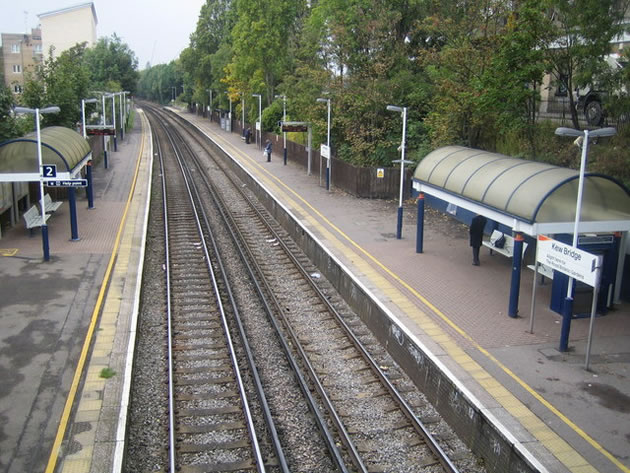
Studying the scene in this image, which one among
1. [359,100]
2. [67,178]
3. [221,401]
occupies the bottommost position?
[221,401]

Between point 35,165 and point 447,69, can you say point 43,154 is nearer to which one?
point 35,165

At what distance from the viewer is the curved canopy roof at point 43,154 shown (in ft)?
62.7

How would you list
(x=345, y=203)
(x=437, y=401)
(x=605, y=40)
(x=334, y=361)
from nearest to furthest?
(x=437, y=401) → (x=334, y=361) → (x=605, y=40) → (x=345, y=203)

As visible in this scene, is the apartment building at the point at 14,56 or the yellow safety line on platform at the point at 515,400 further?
the apartment building at the point at 14,56

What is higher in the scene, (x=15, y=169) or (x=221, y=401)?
(x=15, y=169)

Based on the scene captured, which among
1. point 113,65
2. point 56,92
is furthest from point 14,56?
point 56,92

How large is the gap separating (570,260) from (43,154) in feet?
54.2

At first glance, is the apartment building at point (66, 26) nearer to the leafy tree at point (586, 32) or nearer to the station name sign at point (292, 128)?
the station name sign at point (292, 128)

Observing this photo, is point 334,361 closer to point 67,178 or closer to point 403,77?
point 67,178

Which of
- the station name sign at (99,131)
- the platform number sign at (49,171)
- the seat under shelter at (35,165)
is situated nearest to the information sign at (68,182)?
the seat under shelter at (35,165)

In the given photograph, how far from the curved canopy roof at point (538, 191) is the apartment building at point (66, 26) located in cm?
8095

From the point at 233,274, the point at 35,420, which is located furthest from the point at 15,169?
the point at 35,420

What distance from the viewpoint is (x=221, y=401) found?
10.8m

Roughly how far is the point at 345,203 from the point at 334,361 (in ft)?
49.4
